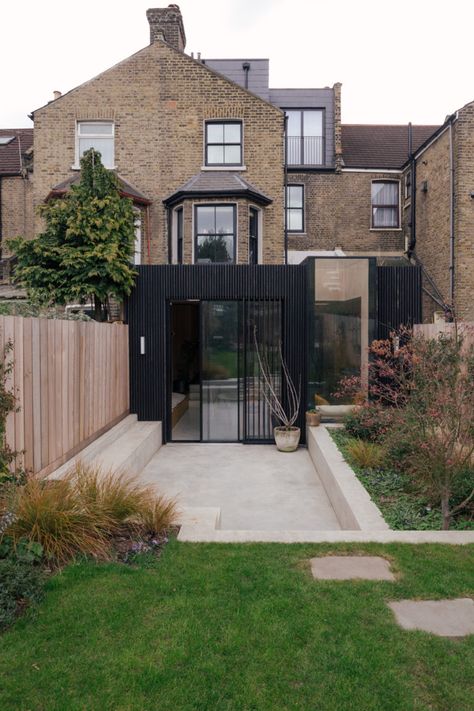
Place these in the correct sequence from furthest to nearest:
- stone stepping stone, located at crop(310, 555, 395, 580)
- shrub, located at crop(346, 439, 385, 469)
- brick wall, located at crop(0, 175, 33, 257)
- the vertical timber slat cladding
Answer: brick wall, located at crop(0, 175, 33, 257) → the vertical timber slat cladding → shrub, located at crop(346, 439, 385, 469) → stone stepping stone, located at crop(310, 555, 395, 580)

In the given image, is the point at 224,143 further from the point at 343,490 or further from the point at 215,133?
the point at 343,490

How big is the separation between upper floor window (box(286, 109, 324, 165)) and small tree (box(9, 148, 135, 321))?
37.3ft

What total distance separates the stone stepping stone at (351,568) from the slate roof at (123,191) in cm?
1183

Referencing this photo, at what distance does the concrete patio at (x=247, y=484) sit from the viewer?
6.19 meters

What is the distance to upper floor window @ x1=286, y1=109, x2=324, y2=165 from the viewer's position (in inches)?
780

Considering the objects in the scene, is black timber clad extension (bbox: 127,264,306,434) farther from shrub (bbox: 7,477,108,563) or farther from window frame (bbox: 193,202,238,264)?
shrub (bbox: 7,477,108,563)

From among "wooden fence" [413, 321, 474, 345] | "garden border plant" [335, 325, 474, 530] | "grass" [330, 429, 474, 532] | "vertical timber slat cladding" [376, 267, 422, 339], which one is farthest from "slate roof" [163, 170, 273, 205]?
"garden border plant" [335, 325, 474, 530]

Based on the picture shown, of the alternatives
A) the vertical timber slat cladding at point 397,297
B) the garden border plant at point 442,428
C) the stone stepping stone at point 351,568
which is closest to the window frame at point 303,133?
the vertical timber slat cladding at point 397,297

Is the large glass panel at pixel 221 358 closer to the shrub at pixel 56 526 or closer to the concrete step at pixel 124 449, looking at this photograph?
the concrete step at pixel 124 449

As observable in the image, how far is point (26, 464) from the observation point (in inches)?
212

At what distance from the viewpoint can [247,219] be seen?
13.7 m

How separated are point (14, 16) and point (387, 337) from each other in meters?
9.52

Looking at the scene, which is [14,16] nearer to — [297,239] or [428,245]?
[297,239]

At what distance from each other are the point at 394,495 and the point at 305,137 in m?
17.3
